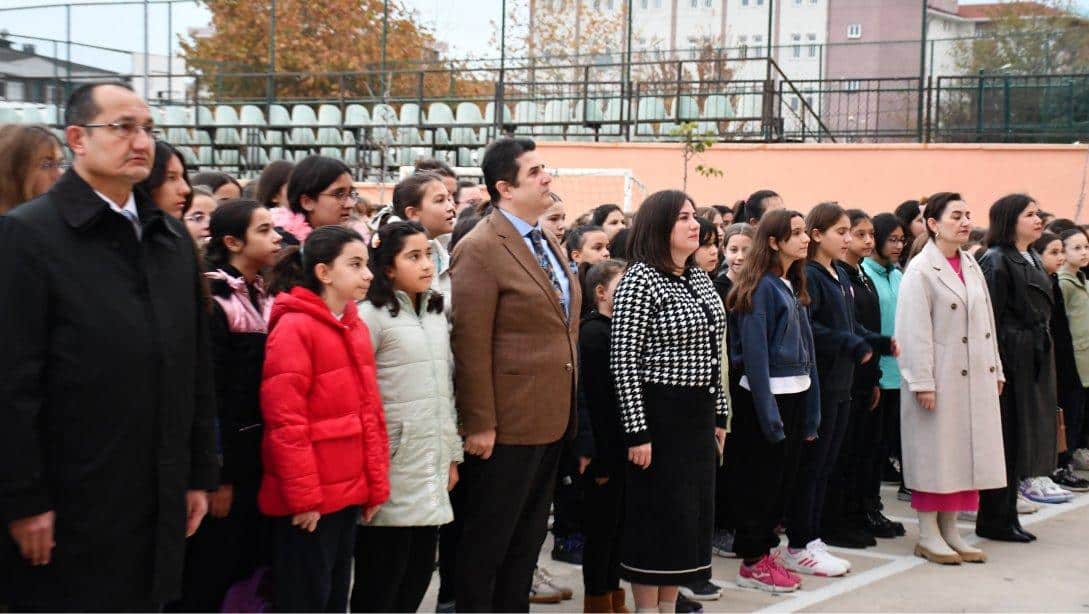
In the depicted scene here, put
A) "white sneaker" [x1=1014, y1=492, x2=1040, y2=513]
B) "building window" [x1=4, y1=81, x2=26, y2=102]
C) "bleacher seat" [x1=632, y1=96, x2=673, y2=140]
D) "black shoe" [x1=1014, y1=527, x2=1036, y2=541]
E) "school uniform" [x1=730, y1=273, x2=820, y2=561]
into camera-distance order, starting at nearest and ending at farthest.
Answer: "school uniform" [x1=730, y1=273, x2=820, y2=561], "black shoe" [x1=1014, y1=527, x2=1036, y2=541], "white sneaker" [x1=1014, y1=492, x2=1040, y2=513], "bleacher seat" [x1=632, y1=96, x2=673, y2=140], "building window" [x1=4, y1=81, x2=26, y2=102]

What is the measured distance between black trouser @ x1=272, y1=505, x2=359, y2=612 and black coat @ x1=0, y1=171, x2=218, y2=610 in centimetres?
77

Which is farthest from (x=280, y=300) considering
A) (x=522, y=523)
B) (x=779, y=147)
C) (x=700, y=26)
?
(x=700, y=26)

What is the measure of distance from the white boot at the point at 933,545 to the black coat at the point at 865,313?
2.70ft

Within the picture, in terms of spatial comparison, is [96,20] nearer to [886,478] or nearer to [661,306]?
[886,478]

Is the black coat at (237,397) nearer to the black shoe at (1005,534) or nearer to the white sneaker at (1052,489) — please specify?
the black shoe at (1005,534)

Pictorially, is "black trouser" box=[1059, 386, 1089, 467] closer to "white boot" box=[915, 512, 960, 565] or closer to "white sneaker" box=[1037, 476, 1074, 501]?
"white sneaker" box=[1037, 476, 1074, 501]

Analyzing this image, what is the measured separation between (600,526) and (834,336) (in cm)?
189

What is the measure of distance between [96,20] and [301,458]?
2219cm

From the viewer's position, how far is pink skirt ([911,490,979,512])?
6.76 meters

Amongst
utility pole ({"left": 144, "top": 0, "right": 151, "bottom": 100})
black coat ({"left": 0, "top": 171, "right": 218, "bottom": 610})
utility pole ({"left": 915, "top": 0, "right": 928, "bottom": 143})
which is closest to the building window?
utility pole ({"left": 144, "top": 0, "right": 151, "bottom": 100})

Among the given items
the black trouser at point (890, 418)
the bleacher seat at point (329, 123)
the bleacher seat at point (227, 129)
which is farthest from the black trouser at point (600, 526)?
the bleacher seat at point (227, 129)

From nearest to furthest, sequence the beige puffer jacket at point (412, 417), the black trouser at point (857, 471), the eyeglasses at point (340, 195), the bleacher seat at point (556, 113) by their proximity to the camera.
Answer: the beige puffer jacket at point (412, 417) < the eyeglasses at point (340, 195) < the black trouser at point (857, 471) < the bleacher seat at point (556, 113)

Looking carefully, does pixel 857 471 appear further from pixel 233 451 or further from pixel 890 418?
pixel 233 451

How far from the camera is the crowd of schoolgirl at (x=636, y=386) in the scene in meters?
4.02
